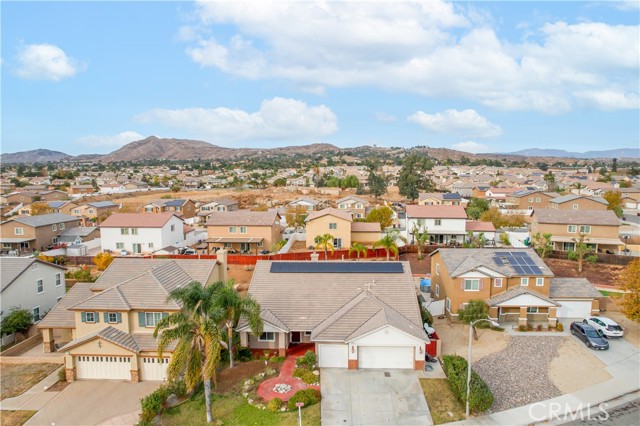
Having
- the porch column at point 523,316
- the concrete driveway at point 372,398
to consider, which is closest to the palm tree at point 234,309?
the concrete driveway at point 372,398

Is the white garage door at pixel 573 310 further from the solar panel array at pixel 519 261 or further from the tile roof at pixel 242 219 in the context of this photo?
the tile roof at pixel 242 219

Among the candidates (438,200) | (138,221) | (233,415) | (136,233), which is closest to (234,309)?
(233,415)

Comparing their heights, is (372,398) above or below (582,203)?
below

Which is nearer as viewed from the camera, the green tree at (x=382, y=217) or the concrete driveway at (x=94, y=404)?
the concrete driveway at (x=94, y=404)

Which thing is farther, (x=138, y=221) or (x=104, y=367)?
(x=138, y=221)

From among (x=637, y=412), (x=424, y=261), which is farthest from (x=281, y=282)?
(x=424, y=261)

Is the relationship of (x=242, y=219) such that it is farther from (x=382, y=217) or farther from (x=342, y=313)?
(x=342, y=313)

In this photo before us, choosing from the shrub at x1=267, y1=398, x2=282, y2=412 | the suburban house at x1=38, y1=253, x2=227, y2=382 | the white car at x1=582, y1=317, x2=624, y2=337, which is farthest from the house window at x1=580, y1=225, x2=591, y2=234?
the suburban house at x1=38, y1=253, x2=227, y2=382
